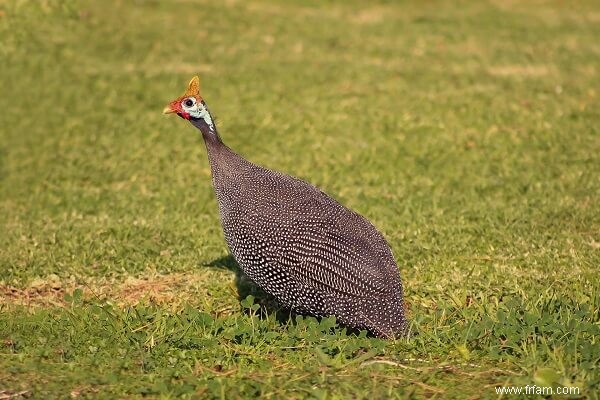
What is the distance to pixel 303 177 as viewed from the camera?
8680 mm

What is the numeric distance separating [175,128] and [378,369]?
17.9ft

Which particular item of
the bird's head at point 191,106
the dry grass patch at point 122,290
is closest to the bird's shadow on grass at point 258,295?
the dry grass patch at point 122,290

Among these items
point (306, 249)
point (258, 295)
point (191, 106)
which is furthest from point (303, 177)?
point (306, 249)

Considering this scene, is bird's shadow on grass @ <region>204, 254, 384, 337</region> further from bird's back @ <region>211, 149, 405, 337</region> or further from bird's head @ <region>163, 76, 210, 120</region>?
bird's head @ <region>163, 76, 210, 120</region>

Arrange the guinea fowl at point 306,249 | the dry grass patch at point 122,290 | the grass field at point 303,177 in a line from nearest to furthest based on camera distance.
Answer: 1. the grass field at point 303,177
2. the guinea fowl at point 306,249
3. the dry grass patch at point 122,290

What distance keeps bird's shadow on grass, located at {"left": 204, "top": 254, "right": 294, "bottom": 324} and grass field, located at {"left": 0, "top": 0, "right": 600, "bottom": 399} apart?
3cm

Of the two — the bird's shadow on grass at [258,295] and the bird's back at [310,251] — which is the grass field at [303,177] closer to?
the bird's shadow on grass at [258,295]

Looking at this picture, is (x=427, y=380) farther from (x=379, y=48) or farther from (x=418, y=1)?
(x=418, y=1)

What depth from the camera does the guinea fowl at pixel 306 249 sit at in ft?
17.3

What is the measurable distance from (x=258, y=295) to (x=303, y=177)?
8.71ft

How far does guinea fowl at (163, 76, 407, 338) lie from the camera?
5.27 m

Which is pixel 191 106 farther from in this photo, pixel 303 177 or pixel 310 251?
pixel 303 177

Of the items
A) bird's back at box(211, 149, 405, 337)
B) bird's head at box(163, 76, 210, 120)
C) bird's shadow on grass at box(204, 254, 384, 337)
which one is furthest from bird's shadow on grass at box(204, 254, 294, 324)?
bird's head at box(163, 76, 210, 120)

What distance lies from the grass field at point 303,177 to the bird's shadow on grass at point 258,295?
0.10ft
